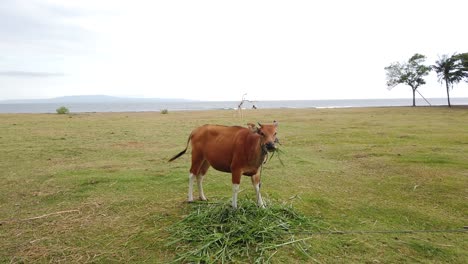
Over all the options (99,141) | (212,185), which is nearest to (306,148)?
(212,185)

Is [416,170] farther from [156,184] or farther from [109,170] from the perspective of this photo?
[109,170]

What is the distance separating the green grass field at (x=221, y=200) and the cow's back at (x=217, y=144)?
37.5 inches

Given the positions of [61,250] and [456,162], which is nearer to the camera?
Answer: [61,250]

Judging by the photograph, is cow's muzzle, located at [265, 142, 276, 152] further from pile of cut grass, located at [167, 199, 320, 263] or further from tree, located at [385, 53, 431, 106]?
tree, located at [385, 53, 431, 106]

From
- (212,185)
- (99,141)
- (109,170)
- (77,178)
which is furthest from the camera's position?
(99,141)

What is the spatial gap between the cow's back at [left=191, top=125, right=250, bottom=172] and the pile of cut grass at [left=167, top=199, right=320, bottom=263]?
83cm

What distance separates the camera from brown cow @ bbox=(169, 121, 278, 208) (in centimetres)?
557

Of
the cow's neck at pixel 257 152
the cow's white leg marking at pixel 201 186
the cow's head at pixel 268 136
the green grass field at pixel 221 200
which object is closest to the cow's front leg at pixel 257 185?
the cow's neck at pixel 257 152

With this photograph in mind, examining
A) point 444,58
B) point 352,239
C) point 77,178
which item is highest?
point 444,58

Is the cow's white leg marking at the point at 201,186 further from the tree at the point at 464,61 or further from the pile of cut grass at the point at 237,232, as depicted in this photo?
the tree at the point at 464,61

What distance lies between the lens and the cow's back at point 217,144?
20.1ft

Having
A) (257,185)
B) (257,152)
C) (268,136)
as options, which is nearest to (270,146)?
(268,136)

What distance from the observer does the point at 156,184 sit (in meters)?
8.52

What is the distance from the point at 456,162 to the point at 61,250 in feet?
36.5
